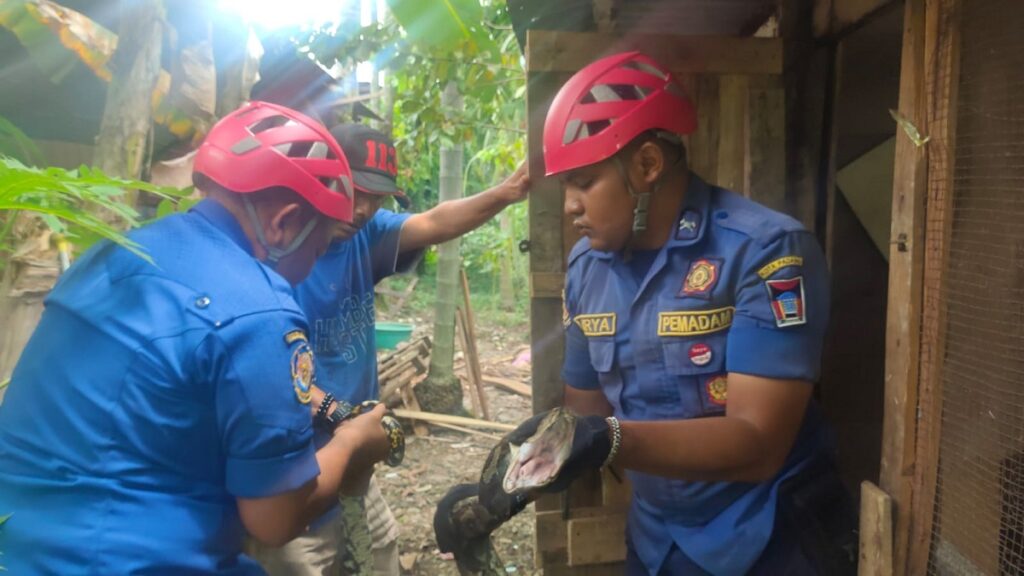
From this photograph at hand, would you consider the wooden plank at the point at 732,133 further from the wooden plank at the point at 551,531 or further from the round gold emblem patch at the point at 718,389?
the wooden plank at the point at 551,531

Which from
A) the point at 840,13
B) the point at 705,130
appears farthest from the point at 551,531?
the point at 840,13

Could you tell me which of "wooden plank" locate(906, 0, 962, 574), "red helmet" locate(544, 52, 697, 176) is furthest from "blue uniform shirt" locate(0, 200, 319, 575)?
"wooden plank" locate(906, 0, 962, 574)

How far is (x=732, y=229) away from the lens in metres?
1.99

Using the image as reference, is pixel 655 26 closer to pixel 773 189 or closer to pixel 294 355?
pixel 773 189

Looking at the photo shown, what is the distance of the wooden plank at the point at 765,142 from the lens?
9.11 feet

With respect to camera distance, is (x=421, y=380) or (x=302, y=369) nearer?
(x=302, y=369)

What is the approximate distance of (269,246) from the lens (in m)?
1.94

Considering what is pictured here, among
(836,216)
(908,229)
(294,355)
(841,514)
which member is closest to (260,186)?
(294,355)

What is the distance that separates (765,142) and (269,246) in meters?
1.95

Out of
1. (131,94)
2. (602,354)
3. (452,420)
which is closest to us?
(602,354)

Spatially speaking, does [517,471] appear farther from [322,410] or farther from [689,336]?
[322,410]

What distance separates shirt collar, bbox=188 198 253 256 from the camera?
6.01ft

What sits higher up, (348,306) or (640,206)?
(640,206)

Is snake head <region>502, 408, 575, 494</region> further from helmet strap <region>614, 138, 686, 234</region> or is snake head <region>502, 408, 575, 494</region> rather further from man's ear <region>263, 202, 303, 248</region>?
man's ear <region>263, 202, 303, 248</region>
